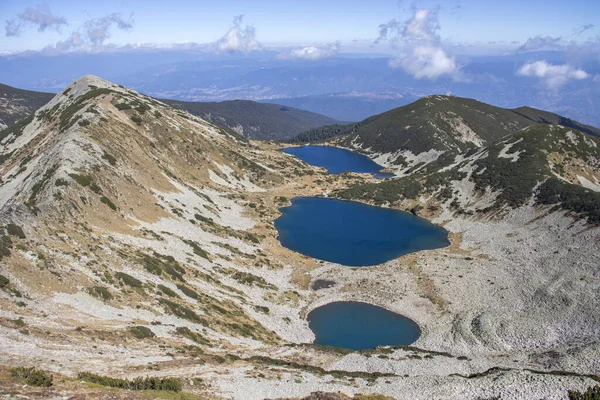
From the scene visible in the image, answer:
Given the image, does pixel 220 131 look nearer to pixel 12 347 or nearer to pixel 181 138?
pixel 181 138

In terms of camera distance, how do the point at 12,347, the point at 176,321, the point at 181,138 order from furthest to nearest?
the point at 181,138
the point at 176,321
the point at 12,347

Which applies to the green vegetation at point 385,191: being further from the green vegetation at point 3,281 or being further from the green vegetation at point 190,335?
the green vegetation at point 3,281

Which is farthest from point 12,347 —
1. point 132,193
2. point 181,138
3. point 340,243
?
point 181,138

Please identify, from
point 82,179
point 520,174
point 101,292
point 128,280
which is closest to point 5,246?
point 101,292

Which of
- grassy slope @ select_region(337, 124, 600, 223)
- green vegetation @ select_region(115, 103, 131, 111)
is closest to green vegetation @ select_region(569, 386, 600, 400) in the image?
grassy slope @ select_region(337, 124, 600, 223)

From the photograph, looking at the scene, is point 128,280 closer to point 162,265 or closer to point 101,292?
point 101,292

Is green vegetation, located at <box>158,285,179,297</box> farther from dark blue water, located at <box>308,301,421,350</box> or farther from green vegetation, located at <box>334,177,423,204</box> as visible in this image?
green vegetation, located at <box>334,177,423,204</box>

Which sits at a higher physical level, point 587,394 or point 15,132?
point 15,132
